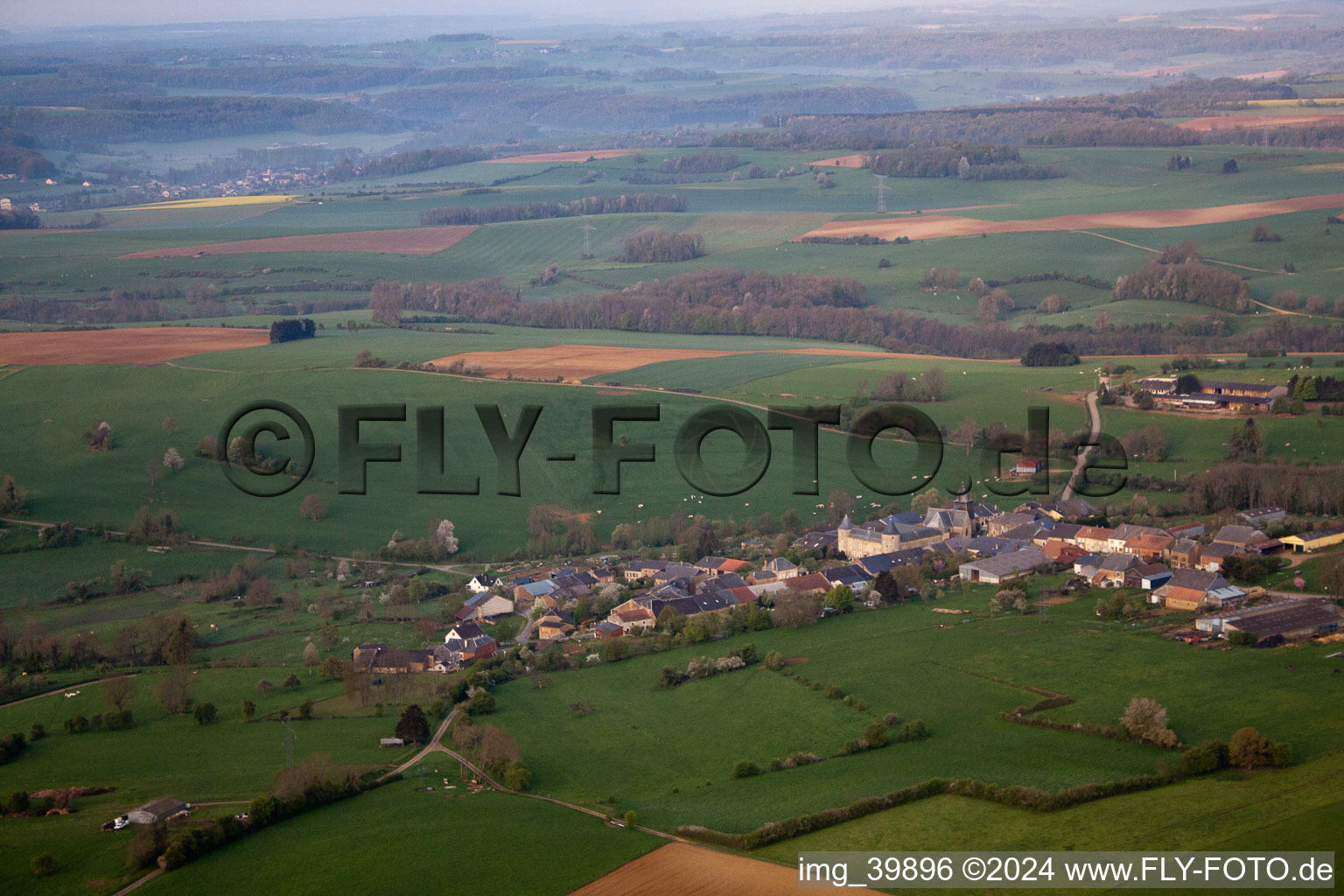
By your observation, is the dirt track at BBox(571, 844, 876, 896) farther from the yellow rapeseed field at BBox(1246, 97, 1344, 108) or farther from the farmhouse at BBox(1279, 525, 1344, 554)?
the yellow rapeseed field at BBox(1246, 97, 1344, 108)

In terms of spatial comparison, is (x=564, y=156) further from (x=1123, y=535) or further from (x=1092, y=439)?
(x=1123, y=535)

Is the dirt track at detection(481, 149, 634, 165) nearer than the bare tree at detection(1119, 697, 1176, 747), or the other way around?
the bare tree at detection(1119, 697, 1176, 747)

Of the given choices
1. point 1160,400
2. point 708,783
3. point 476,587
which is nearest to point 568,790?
point 708,783

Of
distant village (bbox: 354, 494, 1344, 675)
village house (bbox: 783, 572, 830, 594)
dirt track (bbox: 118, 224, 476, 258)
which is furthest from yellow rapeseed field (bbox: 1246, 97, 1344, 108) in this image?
village house (bbox: 783, 572, 830, 594)

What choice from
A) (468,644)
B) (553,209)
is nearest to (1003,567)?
(468,644)

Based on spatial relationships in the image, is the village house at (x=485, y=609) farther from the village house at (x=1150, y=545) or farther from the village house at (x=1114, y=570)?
the village house at (x=1150, y=545)

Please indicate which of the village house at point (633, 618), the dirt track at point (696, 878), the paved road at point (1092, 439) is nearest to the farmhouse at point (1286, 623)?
the paved road at point (1092, 439)
